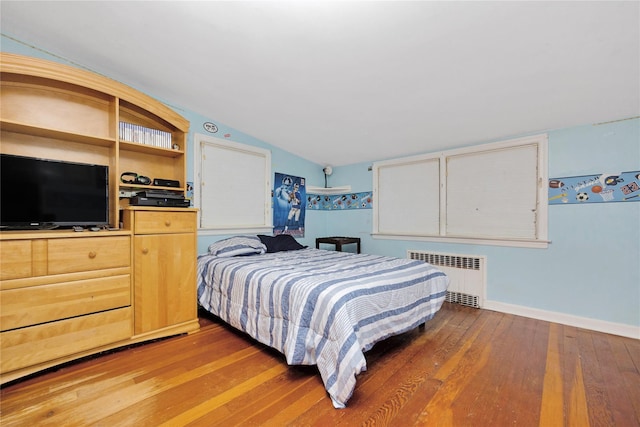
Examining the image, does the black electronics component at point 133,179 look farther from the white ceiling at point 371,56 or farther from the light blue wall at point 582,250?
the white ceiling at point 371,56

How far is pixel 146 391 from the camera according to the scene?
164cm

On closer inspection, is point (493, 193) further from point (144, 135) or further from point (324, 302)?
point (144, 135)

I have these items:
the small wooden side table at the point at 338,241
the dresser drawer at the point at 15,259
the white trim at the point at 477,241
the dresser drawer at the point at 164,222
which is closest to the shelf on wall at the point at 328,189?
the small wooden side table at the point at 338,241

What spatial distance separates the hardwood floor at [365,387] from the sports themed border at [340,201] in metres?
2.35

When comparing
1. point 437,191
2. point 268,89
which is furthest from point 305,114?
point 437,191

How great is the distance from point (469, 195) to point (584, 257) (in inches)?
47.5

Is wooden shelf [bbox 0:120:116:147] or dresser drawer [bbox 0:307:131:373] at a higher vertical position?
wooden shelf [bbox 0:120:116:147]

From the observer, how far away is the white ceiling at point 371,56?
1.66m

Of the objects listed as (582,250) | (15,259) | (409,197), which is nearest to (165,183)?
(15,259)

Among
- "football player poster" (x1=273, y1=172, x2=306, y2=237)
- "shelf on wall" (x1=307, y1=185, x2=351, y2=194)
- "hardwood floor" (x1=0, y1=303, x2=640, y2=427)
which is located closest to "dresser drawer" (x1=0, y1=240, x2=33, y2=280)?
"hardwood floor" (x1=0, y1=303, x2=640, y2=427)

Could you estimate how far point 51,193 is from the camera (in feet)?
6.57

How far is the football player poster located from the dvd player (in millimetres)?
1592

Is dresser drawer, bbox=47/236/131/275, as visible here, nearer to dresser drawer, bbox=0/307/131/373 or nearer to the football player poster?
dresser drawer, bbox=0/307/131/373

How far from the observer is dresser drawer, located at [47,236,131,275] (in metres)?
1.84
